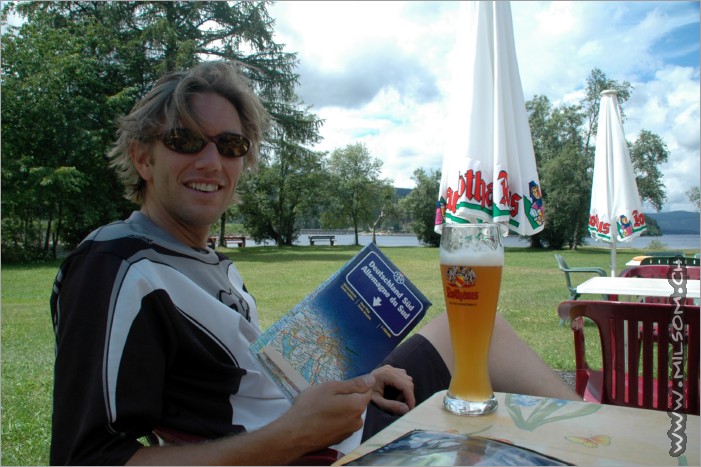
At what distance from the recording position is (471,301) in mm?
1114

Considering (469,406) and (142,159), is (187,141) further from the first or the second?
(469,406)

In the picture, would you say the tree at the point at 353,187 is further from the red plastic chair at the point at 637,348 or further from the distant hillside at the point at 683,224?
the red plastic chair at the point at 637,348

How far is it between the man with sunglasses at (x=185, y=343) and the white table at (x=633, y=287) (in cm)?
280

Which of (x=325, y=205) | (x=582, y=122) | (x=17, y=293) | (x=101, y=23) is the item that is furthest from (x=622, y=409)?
(x=325, y=205)

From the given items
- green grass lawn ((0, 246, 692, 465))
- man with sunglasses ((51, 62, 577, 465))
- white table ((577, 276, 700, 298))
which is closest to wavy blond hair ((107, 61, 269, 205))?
man with sunglasses ((51, 62, 577, 465))

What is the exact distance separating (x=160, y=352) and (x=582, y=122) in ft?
126

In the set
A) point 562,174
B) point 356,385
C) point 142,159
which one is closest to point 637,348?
point 356,385

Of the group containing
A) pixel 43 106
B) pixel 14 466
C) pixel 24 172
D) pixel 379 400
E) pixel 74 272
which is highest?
pixel 43 106

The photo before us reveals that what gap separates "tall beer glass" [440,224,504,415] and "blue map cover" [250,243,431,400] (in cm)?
9

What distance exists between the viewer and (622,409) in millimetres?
1090

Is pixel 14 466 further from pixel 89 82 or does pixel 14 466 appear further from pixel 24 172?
pixel 89 82

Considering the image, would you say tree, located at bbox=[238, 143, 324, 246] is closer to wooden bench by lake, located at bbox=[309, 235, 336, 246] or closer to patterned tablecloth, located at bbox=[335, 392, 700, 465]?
wooden bench by lake, located at bbox=[309, 235, 336, 246]

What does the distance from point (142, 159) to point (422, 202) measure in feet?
145

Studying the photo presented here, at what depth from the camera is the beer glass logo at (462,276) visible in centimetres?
110
